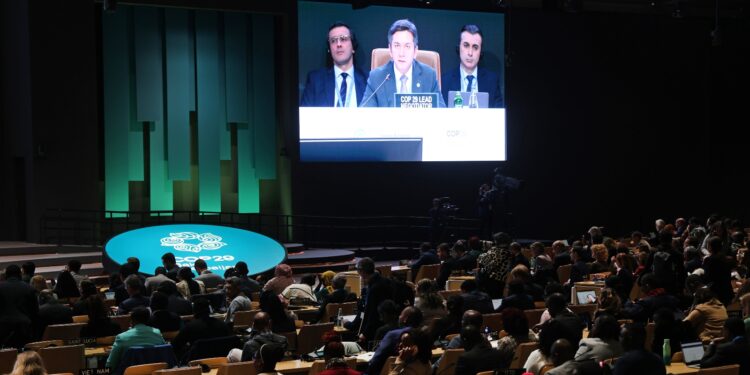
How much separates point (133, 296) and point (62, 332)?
980mm

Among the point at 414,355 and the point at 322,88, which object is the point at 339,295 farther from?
the point at 322,88

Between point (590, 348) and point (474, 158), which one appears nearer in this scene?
point (590, 348)

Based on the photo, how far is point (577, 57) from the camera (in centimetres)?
2447

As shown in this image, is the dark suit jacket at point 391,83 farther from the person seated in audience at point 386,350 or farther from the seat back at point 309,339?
the person seated in audience at point 386,350

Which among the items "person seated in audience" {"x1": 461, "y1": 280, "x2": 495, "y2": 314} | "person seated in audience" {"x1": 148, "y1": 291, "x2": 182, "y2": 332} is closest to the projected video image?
"person seated in audience" {"x1": 461, "y1": 280, "x2": 495, "y2": 314}

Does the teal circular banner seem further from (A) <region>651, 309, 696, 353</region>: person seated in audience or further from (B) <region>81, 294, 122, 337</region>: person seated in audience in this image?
(A) <region>651, 309, 696, 353</region>: person seated in audience

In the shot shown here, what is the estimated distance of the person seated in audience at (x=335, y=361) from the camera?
6.25m

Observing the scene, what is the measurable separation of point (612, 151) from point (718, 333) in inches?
655

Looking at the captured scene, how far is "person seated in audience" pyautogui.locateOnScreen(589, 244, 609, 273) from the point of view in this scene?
12820 mm

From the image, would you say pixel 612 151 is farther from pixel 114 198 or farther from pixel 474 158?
pixel 114 198

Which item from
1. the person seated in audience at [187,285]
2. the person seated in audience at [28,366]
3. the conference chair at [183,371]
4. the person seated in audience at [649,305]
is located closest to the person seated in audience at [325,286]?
the person seated in audience at [187,285]

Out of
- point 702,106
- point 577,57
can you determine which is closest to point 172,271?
point 577,57

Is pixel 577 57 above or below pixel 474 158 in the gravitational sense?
above

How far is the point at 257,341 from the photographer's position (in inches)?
295
